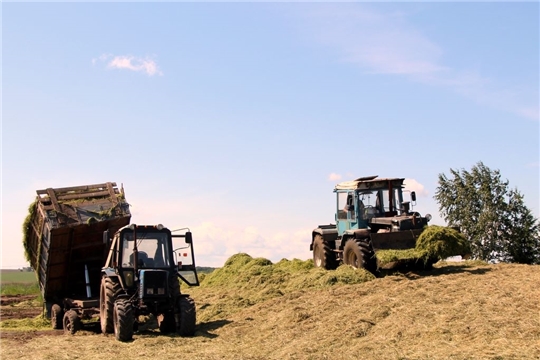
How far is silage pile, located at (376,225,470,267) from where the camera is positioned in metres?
15.3

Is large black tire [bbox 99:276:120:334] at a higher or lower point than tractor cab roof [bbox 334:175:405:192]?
lower

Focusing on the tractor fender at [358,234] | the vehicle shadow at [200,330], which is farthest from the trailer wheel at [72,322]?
the tractor fender at [358,234]

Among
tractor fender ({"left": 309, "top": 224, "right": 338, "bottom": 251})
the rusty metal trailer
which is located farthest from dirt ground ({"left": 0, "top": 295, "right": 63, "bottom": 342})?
tractor fender ({"left": 309, "top": 224, "right": 338, "bottom": 251})

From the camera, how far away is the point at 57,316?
15430 mm

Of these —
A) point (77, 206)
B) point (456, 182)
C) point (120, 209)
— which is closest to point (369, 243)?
point (120, 209)

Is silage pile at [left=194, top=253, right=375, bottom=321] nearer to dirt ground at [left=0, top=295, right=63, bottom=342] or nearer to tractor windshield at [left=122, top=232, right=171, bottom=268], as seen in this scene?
tractor windshield at [left=122, top=232, right=171, bottom=268]

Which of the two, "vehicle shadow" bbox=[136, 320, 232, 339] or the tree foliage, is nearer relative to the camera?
"vehicle shadow" bbox=[136, 320, 232, 339]

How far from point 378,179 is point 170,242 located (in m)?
6.90

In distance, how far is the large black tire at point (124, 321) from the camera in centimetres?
1198

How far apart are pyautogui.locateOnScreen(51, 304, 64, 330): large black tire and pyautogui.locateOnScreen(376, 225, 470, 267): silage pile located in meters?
8.11

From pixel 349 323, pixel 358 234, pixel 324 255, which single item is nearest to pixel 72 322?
pixel 349 323

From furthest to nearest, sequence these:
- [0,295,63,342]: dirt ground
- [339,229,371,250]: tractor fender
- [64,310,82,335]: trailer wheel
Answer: [339,229,371,250]: tractor fender
[64,310,82,335]: trailer wheel
[0,295,63,342]: dirt ground

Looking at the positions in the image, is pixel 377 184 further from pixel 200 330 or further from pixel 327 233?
pixel 200 330

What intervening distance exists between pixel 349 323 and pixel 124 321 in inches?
172
